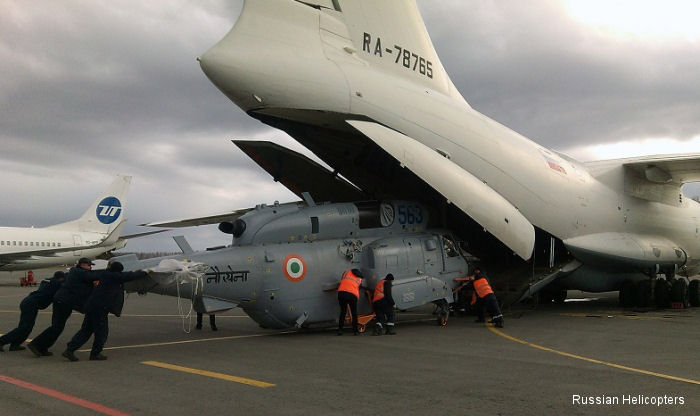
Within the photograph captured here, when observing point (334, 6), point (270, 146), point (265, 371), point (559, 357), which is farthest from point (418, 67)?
point (265, 371)

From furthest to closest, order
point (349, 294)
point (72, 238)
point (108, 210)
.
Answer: point (108, 210), point (72, 238), point (349, 294)

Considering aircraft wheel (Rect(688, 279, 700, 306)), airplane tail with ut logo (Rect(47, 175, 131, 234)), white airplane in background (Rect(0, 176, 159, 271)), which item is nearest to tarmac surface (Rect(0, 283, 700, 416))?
aircraft wheel (Rect(688, 279, 700, 306))

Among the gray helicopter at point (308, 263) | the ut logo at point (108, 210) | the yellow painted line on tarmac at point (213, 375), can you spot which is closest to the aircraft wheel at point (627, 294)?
the gray helicopter at point (308, 263)

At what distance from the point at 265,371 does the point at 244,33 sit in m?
6.70

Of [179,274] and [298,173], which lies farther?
[298,173]

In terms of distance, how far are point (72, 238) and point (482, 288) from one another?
107ft

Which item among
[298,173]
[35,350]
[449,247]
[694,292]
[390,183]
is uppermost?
[298,173]

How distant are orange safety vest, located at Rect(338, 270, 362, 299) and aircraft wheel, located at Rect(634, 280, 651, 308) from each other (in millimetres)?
11012

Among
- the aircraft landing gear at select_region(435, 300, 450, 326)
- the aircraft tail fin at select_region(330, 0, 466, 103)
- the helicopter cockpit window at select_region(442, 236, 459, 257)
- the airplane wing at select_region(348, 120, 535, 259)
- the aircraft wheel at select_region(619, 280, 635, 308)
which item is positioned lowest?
the aircraft landing gear at select_region(435, 300, 450, 326)

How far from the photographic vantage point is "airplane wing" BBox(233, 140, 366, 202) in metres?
14.5

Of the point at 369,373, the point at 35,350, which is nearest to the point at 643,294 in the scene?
the point at 369,373

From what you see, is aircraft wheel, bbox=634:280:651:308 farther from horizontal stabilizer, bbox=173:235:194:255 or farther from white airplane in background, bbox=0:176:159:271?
white airplane in background, bbox=0:176:159:271

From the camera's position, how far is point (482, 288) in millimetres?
13211

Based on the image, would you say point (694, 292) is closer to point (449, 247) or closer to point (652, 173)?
point (652, 173)
